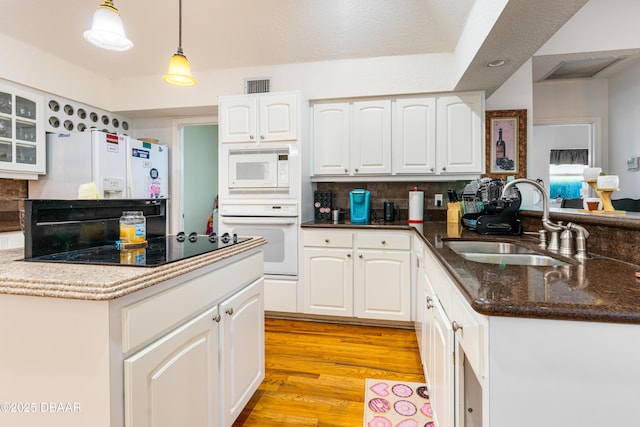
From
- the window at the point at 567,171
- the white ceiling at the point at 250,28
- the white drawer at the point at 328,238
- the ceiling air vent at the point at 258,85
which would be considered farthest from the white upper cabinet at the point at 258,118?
the window at the point at 567,171

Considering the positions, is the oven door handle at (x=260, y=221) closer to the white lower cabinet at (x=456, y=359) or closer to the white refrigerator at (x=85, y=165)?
the white refrigerator at (x=85, y=165)

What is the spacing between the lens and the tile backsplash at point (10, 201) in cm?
300

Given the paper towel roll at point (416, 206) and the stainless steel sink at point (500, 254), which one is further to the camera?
the paper towel roll at point (416, 206)

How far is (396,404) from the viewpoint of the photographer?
6.02ft

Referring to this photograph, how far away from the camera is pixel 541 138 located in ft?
16.5

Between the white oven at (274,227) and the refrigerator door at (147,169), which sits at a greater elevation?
the refrigerator door at (147,169)

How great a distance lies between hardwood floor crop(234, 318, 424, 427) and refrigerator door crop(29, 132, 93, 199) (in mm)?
2229

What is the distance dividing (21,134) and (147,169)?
41.3 inches

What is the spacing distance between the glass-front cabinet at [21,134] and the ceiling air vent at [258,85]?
1.90 meters

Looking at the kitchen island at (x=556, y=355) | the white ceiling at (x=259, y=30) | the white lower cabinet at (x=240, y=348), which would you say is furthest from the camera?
the white ceiling at (x=259, y=30)

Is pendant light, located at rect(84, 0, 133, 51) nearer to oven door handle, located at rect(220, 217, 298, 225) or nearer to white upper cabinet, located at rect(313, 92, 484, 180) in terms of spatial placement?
oven door handle, located at rect(220, 217, 298, 225)

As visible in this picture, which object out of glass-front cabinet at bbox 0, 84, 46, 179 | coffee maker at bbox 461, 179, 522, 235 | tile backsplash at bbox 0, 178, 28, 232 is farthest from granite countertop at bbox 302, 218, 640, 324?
tile backsplash at bbox 0, 178, 28, 232

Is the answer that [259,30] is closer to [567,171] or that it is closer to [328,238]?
[328,238]

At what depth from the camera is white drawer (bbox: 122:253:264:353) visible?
2.95 feet
